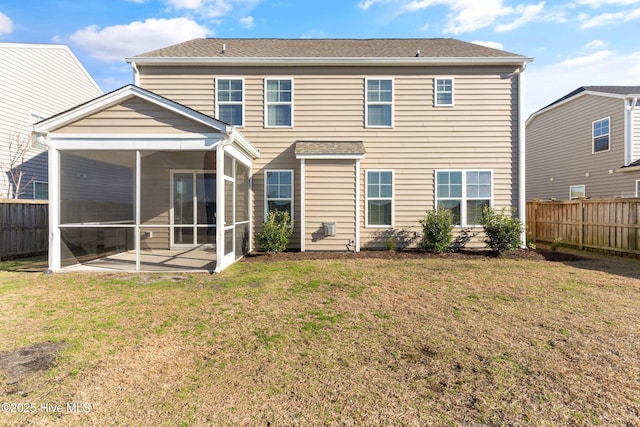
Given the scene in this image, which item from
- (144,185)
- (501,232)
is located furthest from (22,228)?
(501,232)

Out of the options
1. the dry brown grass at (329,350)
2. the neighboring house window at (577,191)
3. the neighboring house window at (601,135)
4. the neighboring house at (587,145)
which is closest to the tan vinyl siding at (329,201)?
the dry brown grass at (329,350)

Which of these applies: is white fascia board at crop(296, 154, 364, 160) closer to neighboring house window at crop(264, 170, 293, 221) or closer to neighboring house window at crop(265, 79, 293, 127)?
neighboring house window at crop(264, 170, 293, 221)

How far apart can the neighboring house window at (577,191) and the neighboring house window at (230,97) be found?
15272mm

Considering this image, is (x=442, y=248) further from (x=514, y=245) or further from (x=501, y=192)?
(x=501, y=192)

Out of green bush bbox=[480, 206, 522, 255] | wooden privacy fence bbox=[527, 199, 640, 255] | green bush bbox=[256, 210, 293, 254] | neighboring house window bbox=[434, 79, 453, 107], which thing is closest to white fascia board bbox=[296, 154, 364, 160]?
green bush bbox=[256, 210, 293, 254]

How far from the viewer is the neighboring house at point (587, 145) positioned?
12383 mm

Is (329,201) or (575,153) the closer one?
(329,201)

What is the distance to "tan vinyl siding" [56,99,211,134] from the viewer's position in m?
6.55

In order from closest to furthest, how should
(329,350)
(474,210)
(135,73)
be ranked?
(329,350) < (135,73) < (474,210)

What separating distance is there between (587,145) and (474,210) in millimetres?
9317

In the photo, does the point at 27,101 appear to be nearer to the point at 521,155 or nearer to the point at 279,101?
the point at 279,101

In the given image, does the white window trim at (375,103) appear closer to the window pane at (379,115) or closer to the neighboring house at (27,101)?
the window pane at (379,115)

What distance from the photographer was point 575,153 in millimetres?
14812

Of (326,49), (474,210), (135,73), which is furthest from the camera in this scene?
(326,49)
